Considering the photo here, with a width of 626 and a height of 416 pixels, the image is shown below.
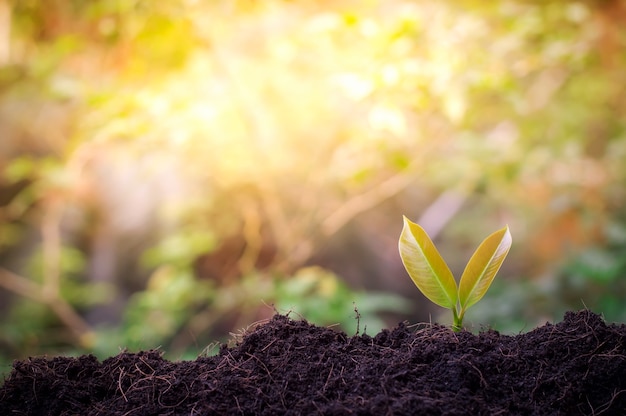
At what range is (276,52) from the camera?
8.59ft

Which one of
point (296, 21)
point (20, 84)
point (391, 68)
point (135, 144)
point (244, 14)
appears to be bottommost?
point (391, 68)

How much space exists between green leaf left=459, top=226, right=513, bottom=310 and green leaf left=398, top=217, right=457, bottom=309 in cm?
3

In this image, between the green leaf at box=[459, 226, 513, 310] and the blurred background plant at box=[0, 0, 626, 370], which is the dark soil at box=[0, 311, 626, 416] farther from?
the blurred background plant at box=[0, 0, 626, 370]

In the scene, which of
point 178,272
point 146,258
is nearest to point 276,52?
point 178,272

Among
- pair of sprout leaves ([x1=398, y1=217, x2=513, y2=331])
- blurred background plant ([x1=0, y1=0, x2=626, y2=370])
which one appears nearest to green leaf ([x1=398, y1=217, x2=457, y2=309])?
pair of sprout leaves ([x1=398, y1=217, x2=513, y2=331])

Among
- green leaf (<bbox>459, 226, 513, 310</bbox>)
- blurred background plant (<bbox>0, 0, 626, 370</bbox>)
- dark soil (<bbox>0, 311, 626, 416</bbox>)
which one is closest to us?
dark soil (<bbox>0, 311, 626, 416</bbox>)

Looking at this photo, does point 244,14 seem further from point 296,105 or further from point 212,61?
point 296,105

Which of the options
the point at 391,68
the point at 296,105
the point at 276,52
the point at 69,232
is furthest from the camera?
the point at 69,232

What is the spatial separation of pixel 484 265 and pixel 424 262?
115 mm

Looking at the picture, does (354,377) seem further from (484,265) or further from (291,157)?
(291,157)

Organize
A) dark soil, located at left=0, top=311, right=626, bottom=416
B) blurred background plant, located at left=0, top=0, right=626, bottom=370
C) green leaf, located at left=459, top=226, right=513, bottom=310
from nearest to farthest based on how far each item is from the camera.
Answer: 1. dark soil, located at left=0, top=311, right=626, bottom=416
2. green leaf, located at left=459, top=226, right=513, bottom=310
3. blurred background plant, located at left=0, top=0, right=626, bottom=370

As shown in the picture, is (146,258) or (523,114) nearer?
(523,114)

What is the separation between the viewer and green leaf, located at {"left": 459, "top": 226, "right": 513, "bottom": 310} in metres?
1.04

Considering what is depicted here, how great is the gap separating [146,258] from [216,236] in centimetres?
54
